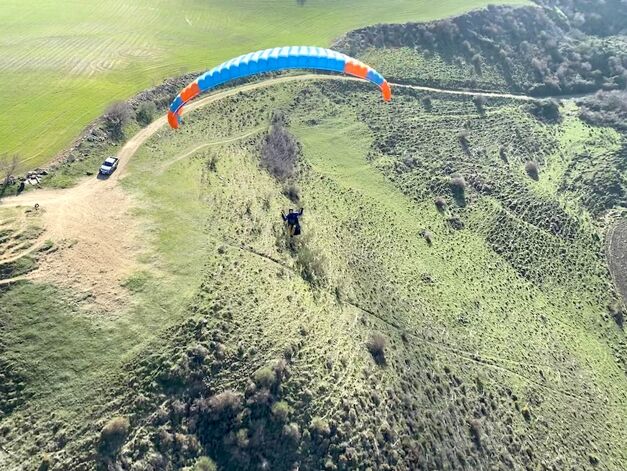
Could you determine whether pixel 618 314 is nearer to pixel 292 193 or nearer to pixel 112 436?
pixel 292 193

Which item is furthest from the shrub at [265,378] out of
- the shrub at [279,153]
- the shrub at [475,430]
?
the shrub at [279,153]

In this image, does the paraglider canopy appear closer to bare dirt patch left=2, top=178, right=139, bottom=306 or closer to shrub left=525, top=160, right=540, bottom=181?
bare dirt patch left=2, top=178, right=139, bottom=306

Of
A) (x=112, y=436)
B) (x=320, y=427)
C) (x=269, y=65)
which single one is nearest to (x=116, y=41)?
(x=269, y=65)

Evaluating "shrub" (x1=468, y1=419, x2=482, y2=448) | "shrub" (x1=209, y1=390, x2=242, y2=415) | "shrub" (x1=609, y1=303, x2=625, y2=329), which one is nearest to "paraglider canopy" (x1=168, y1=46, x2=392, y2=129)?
"shrub" (x1=209, y1=390, x2=242, y2=415)

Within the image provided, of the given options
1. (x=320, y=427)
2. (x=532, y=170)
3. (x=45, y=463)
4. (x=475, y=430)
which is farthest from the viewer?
(x=532, y=170)

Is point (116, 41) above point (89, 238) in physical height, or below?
above

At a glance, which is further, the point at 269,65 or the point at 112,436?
the point at 269,65
